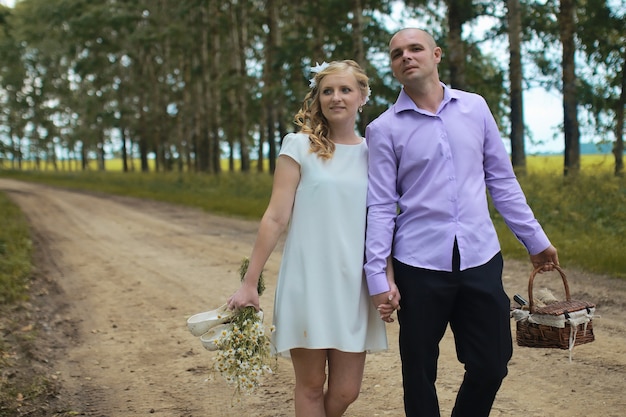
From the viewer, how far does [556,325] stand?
10.7 ft

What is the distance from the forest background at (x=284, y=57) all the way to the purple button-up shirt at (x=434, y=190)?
13082 millimetres

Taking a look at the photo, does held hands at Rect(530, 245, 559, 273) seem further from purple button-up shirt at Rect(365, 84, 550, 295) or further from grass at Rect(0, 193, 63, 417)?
grass at Rect(0, 193, 63, 417)

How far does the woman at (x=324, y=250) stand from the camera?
3.21 meters

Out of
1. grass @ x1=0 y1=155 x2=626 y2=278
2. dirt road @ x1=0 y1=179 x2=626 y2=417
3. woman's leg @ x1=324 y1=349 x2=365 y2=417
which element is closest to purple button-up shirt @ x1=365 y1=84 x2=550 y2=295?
woman's leg @ x1=324 y1=349 x2=365 y2=417

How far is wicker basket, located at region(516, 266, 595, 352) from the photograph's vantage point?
128 inches

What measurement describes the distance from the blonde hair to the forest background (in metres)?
13.1

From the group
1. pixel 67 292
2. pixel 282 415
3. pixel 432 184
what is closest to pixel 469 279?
pixel 432 184

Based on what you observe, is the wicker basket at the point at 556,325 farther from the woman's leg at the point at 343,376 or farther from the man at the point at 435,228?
the woman's leg at the point at 343,376

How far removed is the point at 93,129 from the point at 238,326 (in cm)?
5245

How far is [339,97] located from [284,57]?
20.6 meters

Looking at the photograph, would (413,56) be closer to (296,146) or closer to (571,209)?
(296,146)

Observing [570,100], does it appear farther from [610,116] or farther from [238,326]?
[238,326]

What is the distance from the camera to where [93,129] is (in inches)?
2094

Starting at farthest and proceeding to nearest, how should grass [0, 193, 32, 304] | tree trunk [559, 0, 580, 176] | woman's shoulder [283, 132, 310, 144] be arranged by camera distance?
tree trunk [559, 0, 580, 176], grass [0, 193, 32, 304], woman's shoulder [283, 132, 310, 144]
